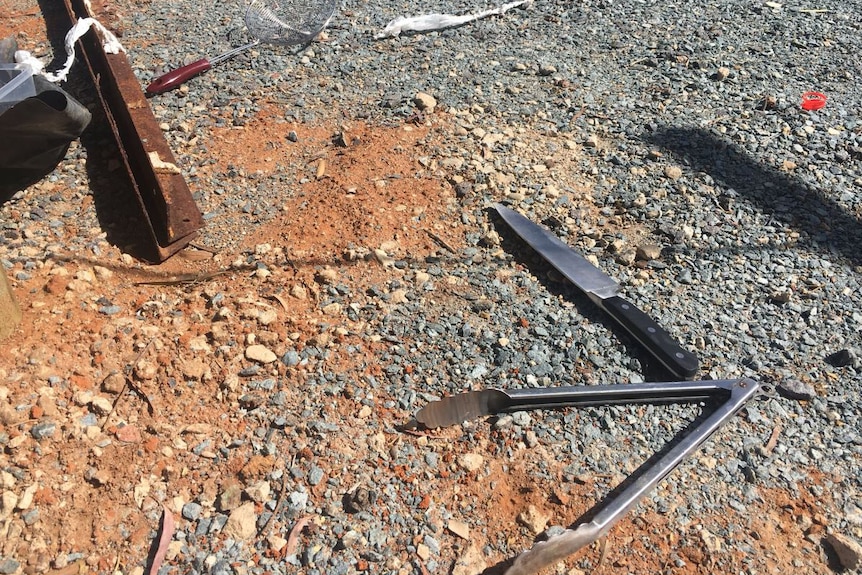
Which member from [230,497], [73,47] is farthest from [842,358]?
[73,47]

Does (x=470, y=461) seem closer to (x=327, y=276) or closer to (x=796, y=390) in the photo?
(x=327, y=276)

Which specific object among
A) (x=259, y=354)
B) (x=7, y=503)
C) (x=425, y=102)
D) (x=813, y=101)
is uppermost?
(x=813, y=101)

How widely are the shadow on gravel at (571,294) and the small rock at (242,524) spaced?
127cm

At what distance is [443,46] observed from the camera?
5031 mm

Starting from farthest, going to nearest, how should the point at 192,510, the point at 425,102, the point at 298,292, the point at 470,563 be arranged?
the point at 425,102 < the point at 298,292 < the point at 192,510 < the point at 470,563

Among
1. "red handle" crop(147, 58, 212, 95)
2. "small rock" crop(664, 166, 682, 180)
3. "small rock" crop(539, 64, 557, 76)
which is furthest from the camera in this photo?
"small rock" crop(539, 64, 557, 76)

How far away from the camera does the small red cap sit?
4344mm

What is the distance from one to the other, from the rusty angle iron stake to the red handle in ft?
0.52

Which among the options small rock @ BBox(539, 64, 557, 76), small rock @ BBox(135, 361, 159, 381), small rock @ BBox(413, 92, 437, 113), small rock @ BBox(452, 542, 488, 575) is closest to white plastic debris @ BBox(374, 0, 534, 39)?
small rock @ BBox(539, 64, 557, 76)

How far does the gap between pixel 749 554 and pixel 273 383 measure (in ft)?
5.83

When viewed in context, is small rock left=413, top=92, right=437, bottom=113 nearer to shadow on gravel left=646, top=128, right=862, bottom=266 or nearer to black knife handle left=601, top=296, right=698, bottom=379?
shadow on gravel left=646, top=128, right=862, bottom=266

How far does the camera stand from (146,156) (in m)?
3.53

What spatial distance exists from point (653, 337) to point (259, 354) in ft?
5.22

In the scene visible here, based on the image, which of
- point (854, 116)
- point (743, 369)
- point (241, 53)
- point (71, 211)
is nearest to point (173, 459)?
point (71, 211)
